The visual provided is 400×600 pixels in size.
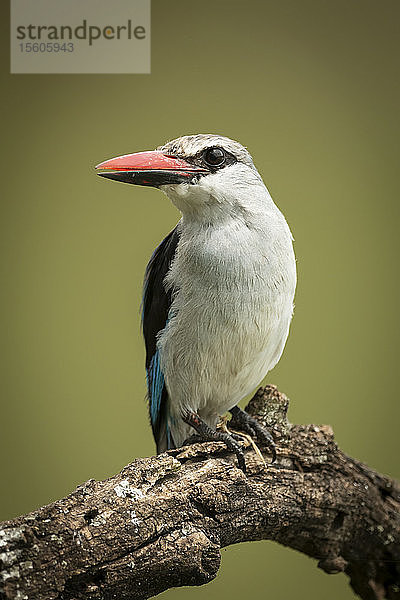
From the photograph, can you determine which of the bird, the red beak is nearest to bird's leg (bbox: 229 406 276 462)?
the bird

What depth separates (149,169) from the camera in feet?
6.02

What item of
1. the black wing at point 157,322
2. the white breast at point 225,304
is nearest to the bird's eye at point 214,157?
the white breast at point 225,304

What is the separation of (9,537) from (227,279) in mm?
872

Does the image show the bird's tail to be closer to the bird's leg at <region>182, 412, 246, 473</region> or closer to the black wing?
the black wing

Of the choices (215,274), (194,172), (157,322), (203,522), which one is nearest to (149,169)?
(194,172)

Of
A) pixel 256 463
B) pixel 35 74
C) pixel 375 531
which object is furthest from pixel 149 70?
pixel 375 531

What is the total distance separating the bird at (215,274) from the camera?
74.2 inches

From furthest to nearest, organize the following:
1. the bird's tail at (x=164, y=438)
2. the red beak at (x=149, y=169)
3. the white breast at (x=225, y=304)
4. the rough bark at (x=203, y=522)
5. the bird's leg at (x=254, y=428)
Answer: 1. the bird's tail at (x=164, y=438)
2. the bird's leg at (x=254, y=428)
3. the white breast at (x=225, y=304)
4. the red beak at (x=149, y=169)
5. the rough bark at (x=203, y=522)

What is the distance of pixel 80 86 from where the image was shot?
3152 mm

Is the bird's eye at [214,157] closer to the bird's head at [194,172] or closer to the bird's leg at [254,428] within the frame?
the bird's head at [194,172]

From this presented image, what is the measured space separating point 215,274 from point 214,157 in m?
0.32

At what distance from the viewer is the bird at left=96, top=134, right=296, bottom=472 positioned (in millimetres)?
1884

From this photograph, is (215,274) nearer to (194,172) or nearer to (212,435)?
(194,172)

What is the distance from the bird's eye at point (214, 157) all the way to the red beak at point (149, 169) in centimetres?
3
